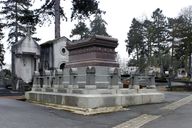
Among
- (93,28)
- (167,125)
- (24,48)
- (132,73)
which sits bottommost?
(167,125)

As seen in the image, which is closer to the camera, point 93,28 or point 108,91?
point 108,91

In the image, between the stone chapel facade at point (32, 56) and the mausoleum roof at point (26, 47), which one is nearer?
the mausoleum roof at point (26, 47)

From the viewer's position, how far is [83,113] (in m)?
14.7

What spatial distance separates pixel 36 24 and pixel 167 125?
87.2 feet

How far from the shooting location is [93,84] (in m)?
15.5

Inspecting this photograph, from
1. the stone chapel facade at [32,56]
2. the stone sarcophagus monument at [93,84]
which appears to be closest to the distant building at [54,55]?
the stone chapel facade at [32,56]

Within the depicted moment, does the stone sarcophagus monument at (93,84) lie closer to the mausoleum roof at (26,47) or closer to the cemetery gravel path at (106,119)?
the cemetery gravel path at (106,119)

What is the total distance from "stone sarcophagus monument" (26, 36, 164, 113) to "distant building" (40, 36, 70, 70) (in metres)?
21.2

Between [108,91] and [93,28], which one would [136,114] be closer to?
[108,91]

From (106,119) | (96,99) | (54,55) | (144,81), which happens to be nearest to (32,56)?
(54,55)

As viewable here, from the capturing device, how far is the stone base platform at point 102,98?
15.2m

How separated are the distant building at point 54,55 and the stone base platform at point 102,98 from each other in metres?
21.0

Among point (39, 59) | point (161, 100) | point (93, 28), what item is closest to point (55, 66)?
point (39, 59)

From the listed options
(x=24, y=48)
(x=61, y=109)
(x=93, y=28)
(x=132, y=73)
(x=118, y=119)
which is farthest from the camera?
(x=93, y=28)
